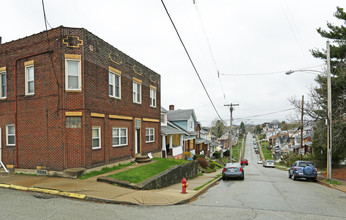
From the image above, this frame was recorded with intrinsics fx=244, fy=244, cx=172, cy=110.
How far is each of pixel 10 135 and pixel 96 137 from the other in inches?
212

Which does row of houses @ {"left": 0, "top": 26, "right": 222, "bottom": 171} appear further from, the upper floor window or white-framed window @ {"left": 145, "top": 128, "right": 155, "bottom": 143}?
white-framed window @ {"left": 145, "top": 128, "right": 155, "bottom": 143}

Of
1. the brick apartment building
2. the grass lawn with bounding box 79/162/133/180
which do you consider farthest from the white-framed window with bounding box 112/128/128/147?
the grass lawn with bounding box 79/162/133/180

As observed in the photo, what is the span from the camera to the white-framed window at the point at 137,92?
19.0 metres

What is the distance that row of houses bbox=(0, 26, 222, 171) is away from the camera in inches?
504

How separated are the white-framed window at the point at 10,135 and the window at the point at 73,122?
440 centimetres

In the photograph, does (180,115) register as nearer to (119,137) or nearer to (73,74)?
(119,137)

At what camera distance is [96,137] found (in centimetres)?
1421

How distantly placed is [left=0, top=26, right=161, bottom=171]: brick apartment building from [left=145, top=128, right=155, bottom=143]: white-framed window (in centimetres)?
435

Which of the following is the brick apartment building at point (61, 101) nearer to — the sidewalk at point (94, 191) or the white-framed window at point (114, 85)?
the white-framed window at point (114, 85)

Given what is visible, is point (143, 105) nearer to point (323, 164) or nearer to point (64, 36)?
point (64, 36)

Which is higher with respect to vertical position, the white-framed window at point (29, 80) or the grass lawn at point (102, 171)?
the white-framed window at point (29, 80)

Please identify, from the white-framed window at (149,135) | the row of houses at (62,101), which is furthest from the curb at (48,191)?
the white-framed window at (149,135)

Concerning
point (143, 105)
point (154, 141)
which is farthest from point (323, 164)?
point (143, 105)

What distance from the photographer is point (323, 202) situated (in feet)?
33.0
